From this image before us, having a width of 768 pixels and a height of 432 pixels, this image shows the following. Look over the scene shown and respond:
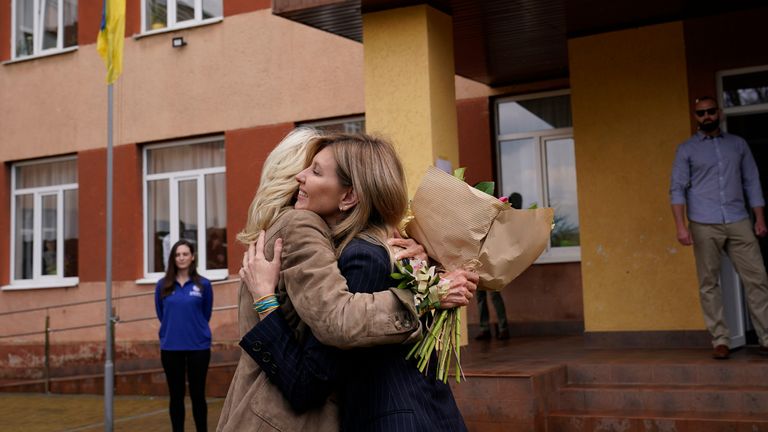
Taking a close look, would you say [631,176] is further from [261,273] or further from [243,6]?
[261,273]

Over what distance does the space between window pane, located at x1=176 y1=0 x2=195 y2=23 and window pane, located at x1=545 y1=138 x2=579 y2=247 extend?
585 cm

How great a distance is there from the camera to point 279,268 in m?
2.39

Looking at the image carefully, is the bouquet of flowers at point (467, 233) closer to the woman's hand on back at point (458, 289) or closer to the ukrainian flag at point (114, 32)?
the woman's hand on back at point (458, 289)

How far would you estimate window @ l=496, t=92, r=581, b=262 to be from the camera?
11.1 m

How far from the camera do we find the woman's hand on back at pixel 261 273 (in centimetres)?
236

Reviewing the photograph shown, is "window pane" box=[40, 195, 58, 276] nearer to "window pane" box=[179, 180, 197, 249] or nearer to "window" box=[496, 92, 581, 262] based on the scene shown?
"window pane" box=[179, 180, 197, 249]

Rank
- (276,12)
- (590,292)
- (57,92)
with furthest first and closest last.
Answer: (57,92)
(590,292)
(276,12)

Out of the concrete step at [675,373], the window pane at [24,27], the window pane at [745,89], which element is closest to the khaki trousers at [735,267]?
the concrete step at [675,373]

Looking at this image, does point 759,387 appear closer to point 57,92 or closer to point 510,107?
point 510,107

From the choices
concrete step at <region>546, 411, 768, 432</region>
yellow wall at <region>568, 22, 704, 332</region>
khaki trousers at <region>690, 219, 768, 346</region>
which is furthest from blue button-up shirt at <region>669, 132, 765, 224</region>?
concrete step at <region>546, 411, 768, 432</region>

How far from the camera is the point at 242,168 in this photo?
1239 cm

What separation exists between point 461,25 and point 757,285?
3595 mm

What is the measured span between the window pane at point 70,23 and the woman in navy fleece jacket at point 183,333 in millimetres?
8027

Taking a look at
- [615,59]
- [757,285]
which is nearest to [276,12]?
[615,59]
